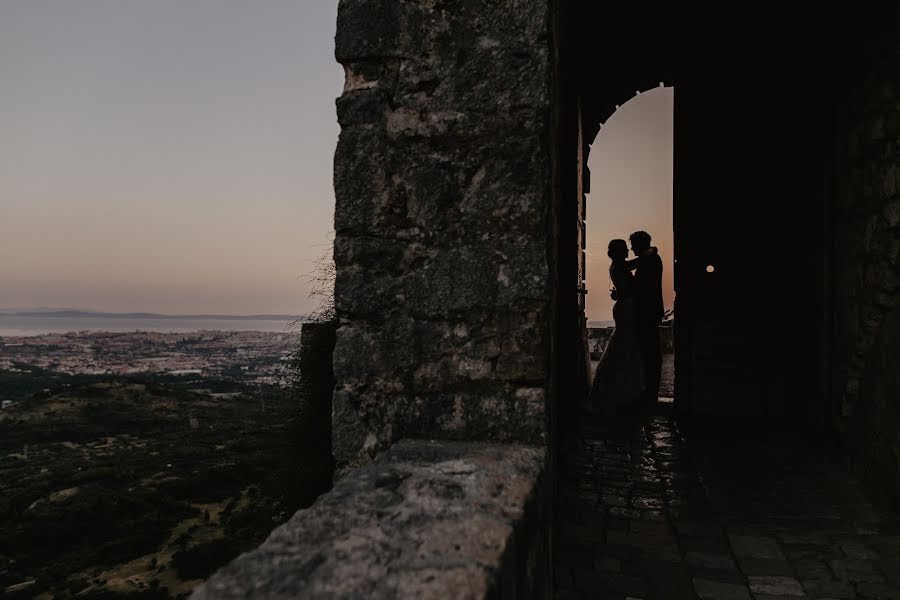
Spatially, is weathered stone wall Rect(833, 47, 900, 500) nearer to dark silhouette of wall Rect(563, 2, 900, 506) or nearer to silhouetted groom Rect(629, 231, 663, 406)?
dark silhouette of wall Rect(563, 2, 900, 506)

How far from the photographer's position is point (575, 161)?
525 centimetres

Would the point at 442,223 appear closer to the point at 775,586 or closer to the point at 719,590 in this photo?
the point at 719,590

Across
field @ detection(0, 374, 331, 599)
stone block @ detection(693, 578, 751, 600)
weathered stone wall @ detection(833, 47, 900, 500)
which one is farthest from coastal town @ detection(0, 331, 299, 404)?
stone block @ detection(693, 578, 751, 600)

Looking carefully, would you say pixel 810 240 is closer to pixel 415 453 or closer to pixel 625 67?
pixel 625 67

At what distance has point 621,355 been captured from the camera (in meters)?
5.82

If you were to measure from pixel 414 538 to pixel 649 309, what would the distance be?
5.13 m

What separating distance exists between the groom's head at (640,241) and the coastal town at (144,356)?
229 ft

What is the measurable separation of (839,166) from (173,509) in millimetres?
35448

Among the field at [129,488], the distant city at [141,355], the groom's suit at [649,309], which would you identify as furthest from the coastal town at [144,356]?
the groom's suit at [649,309]

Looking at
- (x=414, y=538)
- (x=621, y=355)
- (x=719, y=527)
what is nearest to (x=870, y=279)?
(x=719, y=527)

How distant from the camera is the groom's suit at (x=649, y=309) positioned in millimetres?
5801

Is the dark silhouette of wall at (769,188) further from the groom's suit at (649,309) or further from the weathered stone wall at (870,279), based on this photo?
the groom's suit at (649,309)

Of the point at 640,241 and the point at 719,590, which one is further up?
the point at 640,241

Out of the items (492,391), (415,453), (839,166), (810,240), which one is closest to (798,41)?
(839,166)
